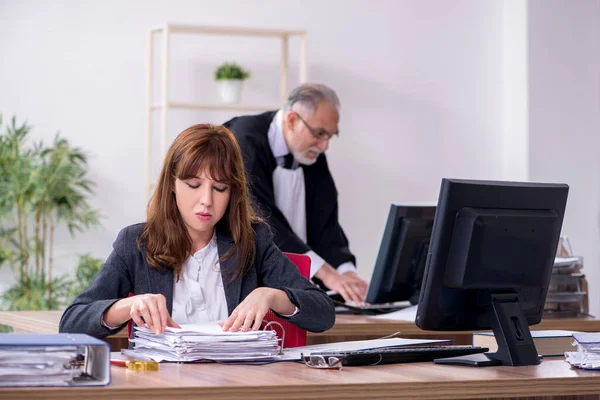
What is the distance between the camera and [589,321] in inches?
116

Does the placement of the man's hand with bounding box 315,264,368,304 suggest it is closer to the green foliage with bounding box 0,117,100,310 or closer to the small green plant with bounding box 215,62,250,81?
the green foliage with bounding box 0,117,100,310

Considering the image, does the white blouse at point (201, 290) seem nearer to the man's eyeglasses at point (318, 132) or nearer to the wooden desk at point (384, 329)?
the wooden desk at point (384, 329)

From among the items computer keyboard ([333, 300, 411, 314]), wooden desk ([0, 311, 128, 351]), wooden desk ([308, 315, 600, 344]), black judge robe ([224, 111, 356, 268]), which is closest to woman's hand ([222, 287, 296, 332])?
wooden desk ([308, 315, 600, 344])

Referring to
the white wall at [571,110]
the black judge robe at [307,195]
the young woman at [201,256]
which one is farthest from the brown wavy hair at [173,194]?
the white wall at [571,110]

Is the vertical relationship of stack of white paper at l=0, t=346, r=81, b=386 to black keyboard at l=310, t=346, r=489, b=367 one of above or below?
above

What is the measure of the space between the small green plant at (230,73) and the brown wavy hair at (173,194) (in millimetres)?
2863

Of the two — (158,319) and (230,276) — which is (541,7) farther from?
(158,319)

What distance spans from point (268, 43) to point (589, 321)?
3.01m

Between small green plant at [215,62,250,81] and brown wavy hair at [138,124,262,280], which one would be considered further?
small green plant at [215,62,250,81]

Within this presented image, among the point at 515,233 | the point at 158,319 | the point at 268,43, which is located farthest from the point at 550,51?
the point at 158,319

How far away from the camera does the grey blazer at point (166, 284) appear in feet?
6.46

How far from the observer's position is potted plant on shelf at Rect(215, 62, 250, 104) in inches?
198

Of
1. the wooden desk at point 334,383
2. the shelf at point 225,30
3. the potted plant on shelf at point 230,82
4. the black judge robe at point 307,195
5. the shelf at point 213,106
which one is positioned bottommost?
the wooden desk at point 334,383

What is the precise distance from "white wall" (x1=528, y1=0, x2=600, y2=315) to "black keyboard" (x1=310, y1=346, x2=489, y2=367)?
3.77 metres
